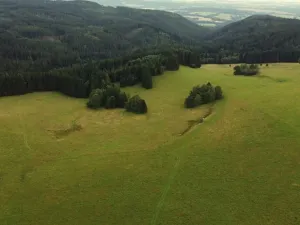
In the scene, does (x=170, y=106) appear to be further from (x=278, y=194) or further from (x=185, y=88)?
(x=278, y=194)

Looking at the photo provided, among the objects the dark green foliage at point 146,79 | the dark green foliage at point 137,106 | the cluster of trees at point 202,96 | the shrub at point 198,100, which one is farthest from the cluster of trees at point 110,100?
the dark green foliage at point 146,79

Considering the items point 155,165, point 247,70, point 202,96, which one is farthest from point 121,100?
point 247,70

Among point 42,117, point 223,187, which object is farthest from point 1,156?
point 223,187

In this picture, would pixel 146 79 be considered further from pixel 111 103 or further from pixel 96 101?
pixel 96 101

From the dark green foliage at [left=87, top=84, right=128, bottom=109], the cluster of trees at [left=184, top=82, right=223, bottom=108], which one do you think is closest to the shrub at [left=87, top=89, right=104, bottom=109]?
the dark green foliage at [left=87, top=84, right=128, bottom=109]

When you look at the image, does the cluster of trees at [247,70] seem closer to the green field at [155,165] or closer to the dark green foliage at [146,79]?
the dark green foliage at [146,79]
